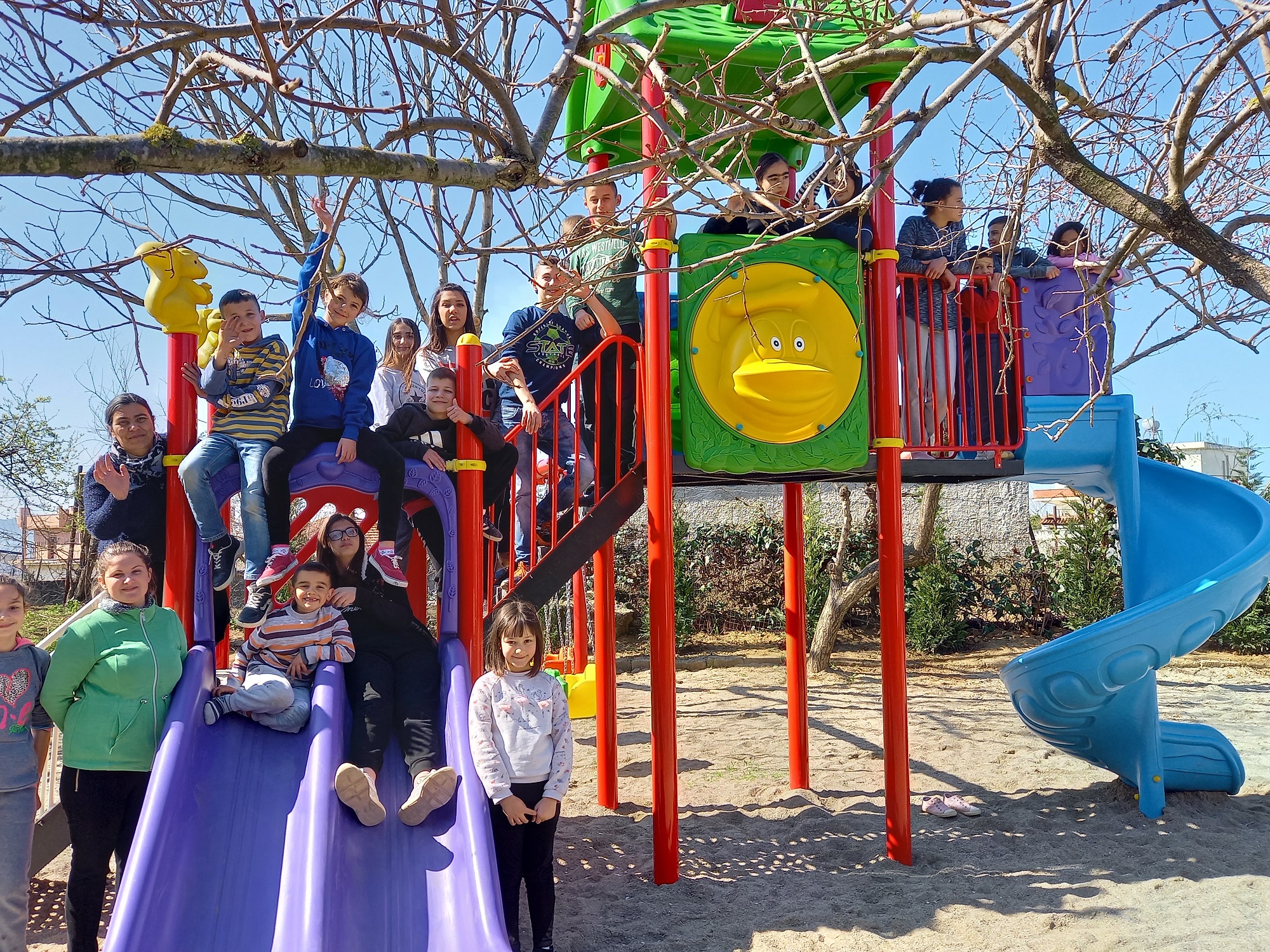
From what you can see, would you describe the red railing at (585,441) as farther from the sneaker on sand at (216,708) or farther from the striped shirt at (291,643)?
the sneaker on sand at (216,708)

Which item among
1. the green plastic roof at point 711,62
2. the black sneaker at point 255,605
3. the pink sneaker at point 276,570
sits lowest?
the black sneaker at point 255,605

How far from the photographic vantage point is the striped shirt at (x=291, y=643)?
417 centimetres

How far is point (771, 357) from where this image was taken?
16.5 ft

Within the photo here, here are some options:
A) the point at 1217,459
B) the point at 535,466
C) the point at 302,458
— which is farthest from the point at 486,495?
the point at 1217,459

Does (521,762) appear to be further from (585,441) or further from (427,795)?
(585,441)

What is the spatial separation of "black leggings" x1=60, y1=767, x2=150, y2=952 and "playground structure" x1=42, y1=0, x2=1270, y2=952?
212 mm

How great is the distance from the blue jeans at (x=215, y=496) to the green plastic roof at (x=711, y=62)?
6.65 feet

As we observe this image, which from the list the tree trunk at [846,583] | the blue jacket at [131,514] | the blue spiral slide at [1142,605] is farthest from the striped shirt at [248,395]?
the tree trunk at [846,583]

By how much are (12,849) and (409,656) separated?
1.55 meters

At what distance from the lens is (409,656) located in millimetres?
4332

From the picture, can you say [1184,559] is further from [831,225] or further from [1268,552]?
[831,225]

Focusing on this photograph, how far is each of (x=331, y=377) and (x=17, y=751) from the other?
1932 mm

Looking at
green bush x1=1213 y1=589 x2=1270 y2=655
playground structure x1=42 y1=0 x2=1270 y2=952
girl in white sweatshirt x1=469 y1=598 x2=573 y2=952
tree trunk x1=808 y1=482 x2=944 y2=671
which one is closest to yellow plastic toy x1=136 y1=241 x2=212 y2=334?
playground structure x1=42 y1=0 x2=1270 y2=952

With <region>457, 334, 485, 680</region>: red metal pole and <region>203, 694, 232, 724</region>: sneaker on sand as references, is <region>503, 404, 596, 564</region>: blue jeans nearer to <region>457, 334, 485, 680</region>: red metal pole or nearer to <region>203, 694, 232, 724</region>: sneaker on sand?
<region>457, 334, 485, 680</region>: red metal pole
